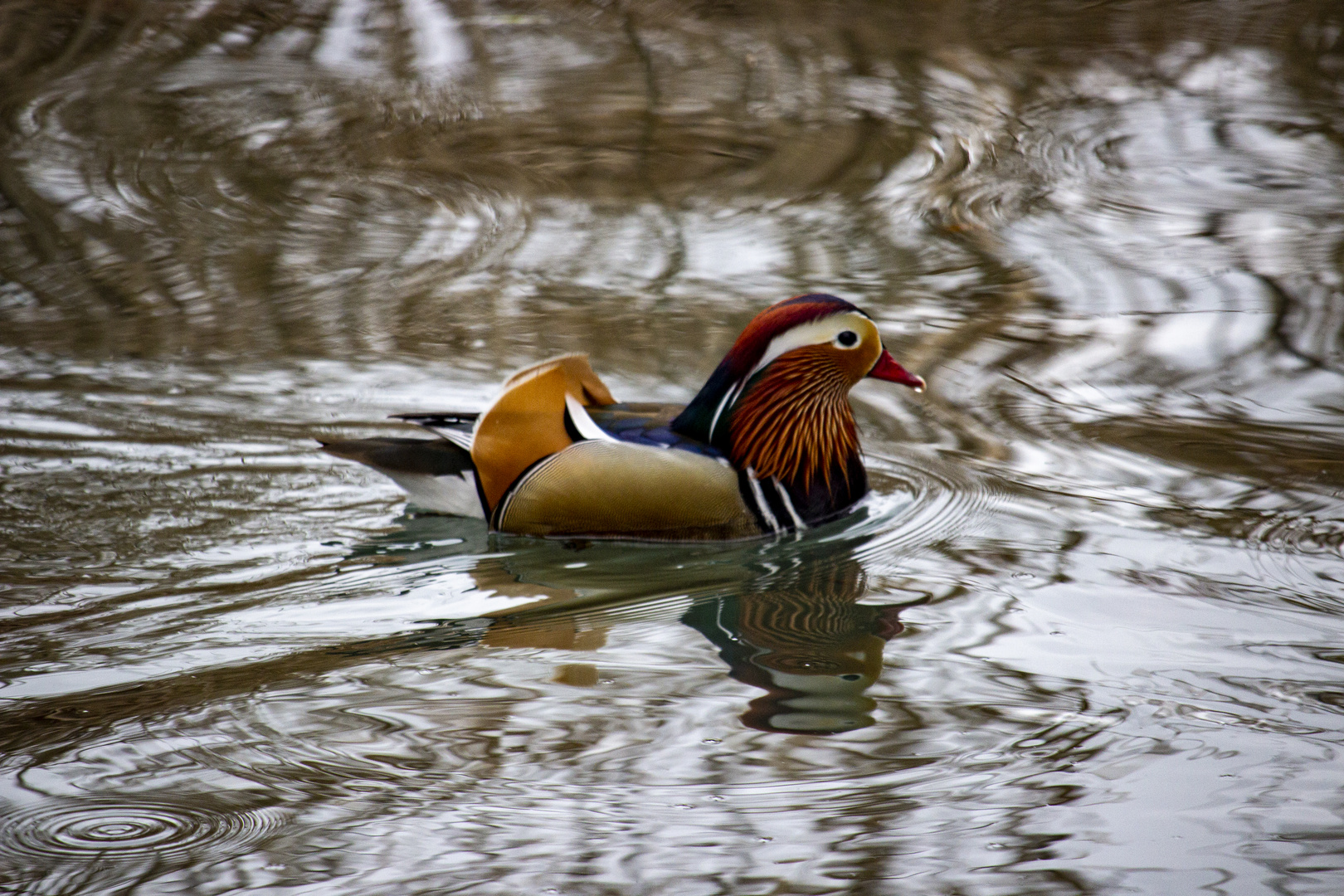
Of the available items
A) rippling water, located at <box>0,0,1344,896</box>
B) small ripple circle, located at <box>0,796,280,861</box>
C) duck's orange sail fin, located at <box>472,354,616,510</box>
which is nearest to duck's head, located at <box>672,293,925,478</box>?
rippling water, located at <box>0,0,1344,896</box>

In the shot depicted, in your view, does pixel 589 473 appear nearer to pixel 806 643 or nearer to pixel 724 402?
pixel 724 402

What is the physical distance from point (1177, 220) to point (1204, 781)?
17.2ft

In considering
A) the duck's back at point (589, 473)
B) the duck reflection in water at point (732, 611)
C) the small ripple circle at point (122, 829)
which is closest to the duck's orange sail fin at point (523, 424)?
the duck's back at point (589, 473)

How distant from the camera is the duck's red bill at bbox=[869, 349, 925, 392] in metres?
4.88

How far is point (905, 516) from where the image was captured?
4836mm

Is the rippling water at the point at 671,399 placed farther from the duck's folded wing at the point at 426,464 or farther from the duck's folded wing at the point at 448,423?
the duck's folded wing at the point at 448,423

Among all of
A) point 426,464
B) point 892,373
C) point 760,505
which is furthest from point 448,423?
point 892,373

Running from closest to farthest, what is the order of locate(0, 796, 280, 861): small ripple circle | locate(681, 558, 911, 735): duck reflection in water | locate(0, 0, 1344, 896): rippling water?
1. locate(0, 796, 280, 861): small ripple circle
2. locate(0, 0, 1344, 896): rippling water
3. locate(681, 558, 911, 735): duck reflection in water

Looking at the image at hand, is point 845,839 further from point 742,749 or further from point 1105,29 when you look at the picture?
point 1105,29

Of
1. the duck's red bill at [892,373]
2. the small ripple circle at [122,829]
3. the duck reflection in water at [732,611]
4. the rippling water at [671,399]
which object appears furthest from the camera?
the duck's red bill at [892,373]

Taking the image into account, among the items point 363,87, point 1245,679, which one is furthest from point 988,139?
point 1245,679

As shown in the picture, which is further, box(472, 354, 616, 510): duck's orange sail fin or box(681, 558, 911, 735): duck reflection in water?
box(472, 354, 616, 510): duck's orange sail fin

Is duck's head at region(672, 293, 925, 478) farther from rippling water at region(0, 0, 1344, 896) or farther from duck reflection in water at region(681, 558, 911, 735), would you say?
duck reflection in water at region(681, 558, 911, 735)

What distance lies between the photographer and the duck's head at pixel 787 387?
4727 millimetres
